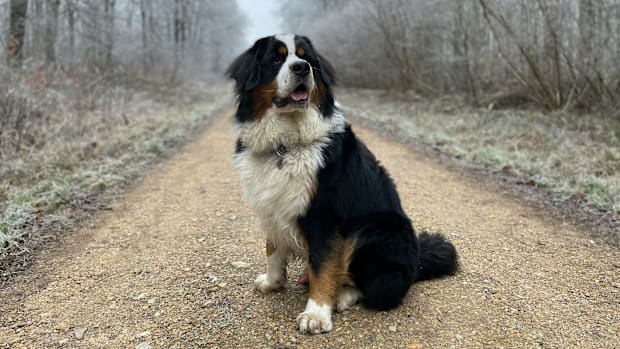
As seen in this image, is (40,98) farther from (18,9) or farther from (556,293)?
(556,293)

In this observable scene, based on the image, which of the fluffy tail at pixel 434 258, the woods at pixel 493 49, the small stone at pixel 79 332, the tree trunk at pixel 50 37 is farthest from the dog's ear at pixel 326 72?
the tree trunk at pixel 50 37

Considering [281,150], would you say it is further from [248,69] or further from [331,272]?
[331,272]

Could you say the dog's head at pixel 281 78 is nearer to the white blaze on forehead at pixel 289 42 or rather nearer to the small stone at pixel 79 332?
the white blaze on forehead at pixel 289 42

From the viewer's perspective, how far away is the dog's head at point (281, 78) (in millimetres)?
3123

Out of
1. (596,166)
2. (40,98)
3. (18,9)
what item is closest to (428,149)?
(596,166)

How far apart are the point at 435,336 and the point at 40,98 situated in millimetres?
10163

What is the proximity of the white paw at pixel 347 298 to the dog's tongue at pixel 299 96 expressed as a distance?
1436 mm

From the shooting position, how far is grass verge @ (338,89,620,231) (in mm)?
6359

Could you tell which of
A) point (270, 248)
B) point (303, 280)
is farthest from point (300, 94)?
point (303, 280)

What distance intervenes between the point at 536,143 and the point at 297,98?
8.48m

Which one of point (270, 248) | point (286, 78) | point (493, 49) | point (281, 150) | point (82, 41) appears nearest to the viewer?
point (286, 78)

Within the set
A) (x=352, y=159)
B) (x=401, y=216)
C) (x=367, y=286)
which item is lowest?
(x=367, y=286)

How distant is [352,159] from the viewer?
3229 millimetres

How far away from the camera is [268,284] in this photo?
11.5 ft
